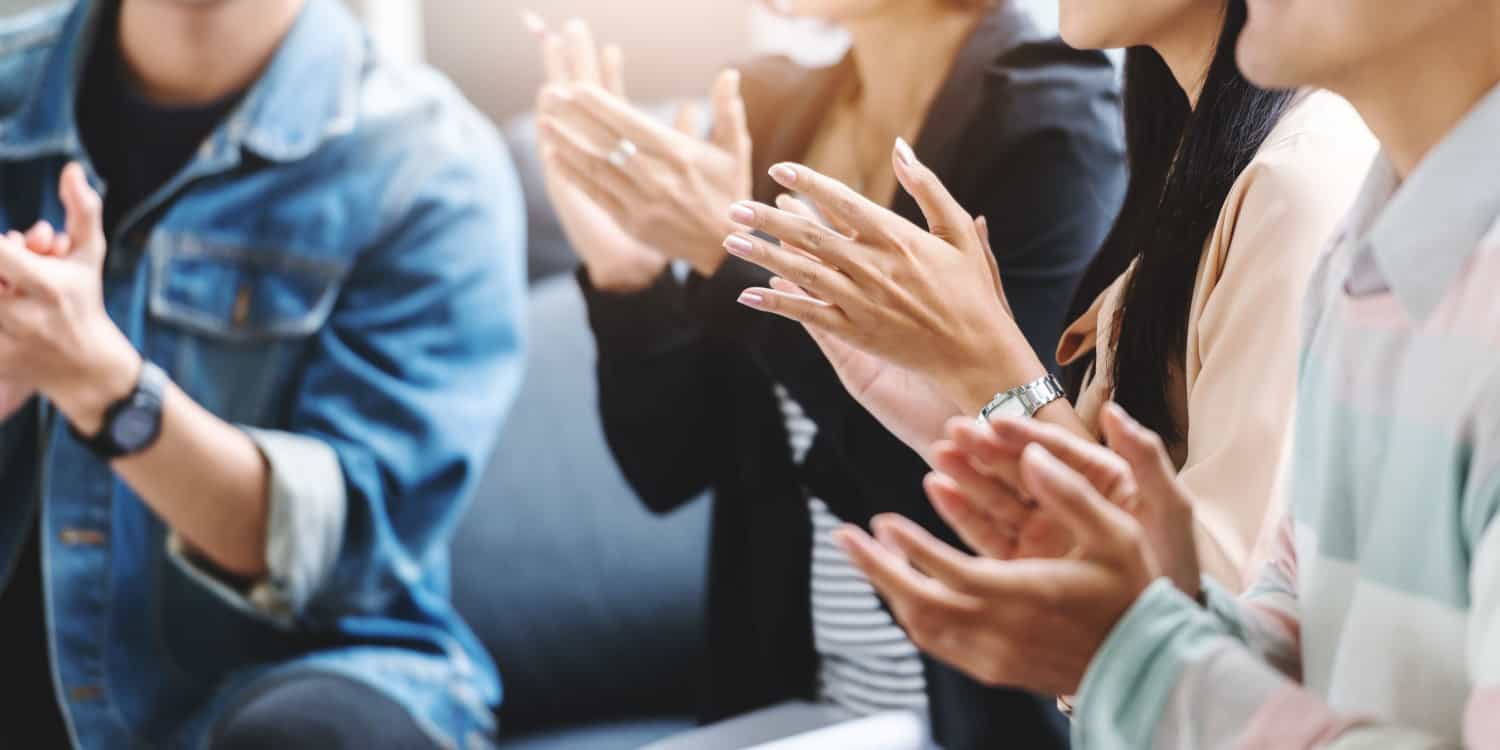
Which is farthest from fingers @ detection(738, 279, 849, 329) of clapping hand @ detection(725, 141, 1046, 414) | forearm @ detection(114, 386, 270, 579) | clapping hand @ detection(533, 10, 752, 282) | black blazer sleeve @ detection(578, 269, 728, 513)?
forearm @ detection(114, 386, 270, 579)

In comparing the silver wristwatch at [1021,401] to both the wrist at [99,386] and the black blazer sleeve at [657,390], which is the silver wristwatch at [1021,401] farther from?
the wrist at [99,386]

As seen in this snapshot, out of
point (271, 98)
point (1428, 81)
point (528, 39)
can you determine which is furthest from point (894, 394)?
point (528, 39)

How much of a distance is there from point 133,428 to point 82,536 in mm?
136

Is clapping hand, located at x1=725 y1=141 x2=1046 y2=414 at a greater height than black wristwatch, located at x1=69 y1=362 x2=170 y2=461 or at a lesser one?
greater

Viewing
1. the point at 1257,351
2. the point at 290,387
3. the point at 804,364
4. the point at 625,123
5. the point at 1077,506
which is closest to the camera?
the point at 1077,506

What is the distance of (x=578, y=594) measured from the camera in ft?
3.85

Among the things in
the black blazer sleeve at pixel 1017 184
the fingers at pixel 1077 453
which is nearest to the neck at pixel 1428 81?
the fingers at pixel 1077 453

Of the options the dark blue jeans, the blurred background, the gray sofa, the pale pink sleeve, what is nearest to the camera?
the pale pink sleeve

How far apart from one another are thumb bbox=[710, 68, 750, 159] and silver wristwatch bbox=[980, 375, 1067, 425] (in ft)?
0.97

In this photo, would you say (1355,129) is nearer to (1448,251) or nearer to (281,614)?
(1448,251)

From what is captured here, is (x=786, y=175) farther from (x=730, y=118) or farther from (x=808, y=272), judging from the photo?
(x=730, y=118)

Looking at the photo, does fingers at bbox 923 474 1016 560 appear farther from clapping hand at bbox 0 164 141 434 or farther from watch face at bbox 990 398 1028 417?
clapping hand at bbox 0 164 141 434

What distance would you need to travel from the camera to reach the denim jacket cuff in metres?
0.93

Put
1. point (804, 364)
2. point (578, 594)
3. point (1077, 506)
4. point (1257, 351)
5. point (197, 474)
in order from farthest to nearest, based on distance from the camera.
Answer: point (578, 594)
point (197, 474)
point (804, 364)
point (1257, 351)
point (1077, 506)
